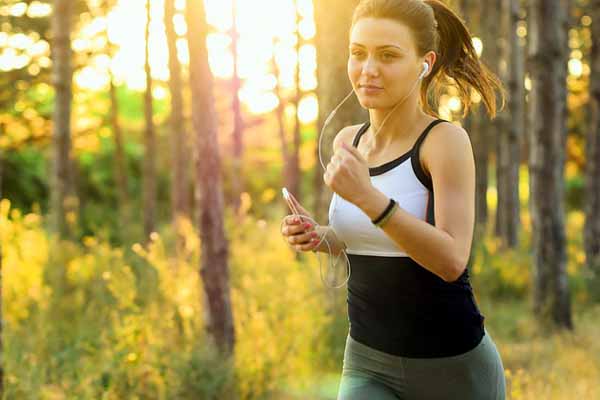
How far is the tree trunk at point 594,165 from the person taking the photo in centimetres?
1302

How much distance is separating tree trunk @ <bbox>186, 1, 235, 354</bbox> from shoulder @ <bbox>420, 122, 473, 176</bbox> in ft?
13.4

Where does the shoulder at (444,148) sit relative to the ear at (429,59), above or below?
below

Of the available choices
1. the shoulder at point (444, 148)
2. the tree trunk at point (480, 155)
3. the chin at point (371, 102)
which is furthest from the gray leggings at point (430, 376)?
the tree trunk at point (480, 155)

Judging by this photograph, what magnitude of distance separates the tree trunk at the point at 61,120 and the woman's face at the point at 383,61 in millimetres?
10190

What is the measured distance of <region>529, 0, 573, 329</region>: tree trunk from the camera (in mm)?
8797

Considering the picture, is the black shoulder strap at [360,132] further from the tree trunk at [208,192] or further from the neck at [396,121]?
the tree trunk at [208,192]

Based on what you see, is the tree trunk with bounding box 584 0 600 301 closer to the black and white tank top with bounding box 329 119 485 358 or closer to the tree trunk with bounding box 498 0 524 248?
the tree trunk with bounding box 498 0 524 248

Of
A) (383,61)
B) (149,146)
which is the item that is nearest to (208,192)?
(383,61)

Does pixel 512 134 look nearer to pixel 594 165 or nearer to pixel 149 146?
pixel 594 165

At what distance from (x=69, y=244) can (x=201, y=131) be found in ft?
16.9

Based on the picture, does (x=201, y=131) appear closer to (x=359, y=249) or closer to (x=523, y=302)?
(x=359, y=249)

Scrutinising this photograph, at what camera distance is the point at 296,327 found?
21.1 ft

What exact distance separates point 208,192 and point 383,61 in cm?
401

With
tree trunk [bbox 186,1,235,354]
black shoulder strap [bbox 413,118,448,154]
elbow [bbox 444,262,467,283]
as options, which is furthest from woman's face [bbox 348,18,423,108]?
tree trunk [bbox 186,1,235,354]
